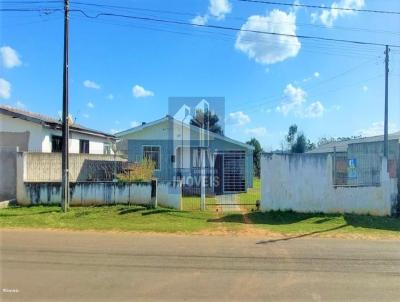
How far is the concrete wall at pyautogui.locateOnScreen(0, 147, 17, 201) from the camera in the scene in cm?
1639

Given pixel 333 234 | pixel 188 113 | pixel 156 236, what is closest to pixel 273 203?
pixel 333 234

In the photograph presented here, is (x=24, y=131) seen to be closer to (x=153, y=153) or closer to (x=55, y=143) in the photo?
(x=55, y=143)

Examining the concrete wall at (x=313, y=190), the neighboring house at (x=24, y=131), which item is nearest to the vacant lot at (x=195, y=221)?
the concrete wall at (x=313, y=190)

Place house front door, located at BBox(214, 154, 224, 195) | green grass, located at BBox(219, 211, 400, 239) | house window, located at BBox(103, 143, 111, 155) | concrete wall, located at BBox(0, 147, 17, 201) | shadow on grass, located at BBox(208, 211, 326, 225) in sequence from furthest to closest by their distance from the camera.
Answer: house window, located at BBox(103, 143, 111, 155), house front door, located at BBox(214, 154, 224, 195), concrete wall, located at BBox(0, 147, 17, 201), shadow on grass, located at BBox(208, 211, 326, 225), green grass, located at BBox(219, 211, 400, 239)

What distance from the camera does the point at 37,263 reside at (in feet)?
23.7

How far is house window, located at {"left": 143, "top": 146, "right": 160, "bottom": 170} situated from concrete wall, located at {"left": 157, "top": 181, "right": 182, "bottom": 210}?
8.14m

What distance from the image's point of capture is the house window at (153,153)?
2367 centimetres

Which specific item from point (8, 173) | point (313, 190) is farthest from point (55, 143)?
point (313, 190)

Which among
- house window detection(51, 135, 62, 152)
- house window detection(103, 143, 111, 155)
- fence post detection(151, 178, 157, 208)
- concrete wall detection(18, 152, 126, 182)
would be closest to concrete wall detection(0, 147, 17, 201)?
concrete wall detection(18, 152, 126, 182)

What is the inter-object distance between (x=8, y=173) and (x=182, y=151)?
10141mm

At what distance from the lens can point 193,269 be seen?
6996mm

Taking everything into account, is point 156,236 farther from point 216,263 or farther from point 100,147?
point 100,147

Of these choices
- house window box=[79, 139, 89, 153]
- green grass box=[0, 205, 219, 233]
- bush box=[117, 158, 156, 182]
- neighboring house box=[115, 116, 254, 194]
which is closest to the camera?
green grass box=[0, 205, 219, 233]

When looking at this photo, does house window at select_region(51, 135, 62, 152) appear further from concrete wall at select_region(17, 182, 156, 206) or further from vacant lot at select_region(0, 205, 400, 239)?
vacant lot at select_region(0, 205, 400, 239)
